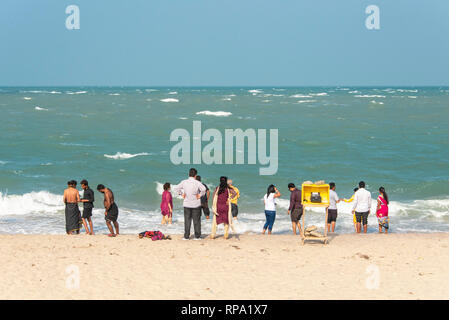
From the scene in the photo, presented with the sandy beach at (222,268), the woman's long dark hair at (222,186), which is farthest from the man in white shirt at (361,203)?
the woman's long dark hair at (222,186)

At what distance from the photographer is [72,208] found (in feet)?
41.2

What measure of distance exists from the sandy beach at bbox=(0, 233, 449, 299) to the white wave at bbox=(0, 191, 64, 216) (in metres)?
5.25

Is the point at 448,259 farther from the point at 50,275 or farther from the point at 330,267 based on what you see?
the point at 50,275

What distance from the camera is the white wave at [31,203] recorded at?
1756 centimetres

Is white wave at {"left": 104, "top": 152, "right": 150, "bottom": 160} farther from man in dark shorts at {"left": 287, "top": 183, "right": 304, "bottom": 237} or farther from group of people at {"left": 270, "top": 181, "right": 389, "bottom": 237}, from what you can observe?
man in dark shorts at {"left": 287, "top": 183, "right": 304, "bottom": 237}

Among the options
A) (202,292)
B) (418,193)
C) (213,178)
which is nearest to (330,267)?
(202,292)

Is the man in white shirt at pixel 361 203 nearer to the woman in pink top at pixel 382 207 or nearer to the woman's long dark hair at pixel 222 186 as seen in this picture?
the woman in pink top at pixel 382 207

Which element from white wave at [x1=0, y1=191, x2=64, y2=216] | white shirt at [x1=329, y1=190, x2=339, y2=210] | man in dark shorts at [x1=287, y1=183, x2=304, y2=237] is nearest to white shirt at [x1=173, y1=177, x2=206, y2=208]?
man in dark shorts at [x1=287, y1=183, x2=304, y2=237]

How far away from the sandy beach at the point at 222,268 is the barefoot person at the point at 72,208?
44 cm

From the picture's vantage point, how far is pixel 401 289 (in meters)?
8.71

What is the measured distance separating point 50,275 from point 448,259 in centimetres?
746

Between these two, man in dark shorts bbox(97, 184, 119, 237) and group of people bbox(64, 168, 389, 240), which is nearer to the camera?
group of people bbox(64, 168, 389, 240)

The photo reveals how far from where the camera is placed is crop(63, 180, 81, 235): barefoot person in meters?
12.4
